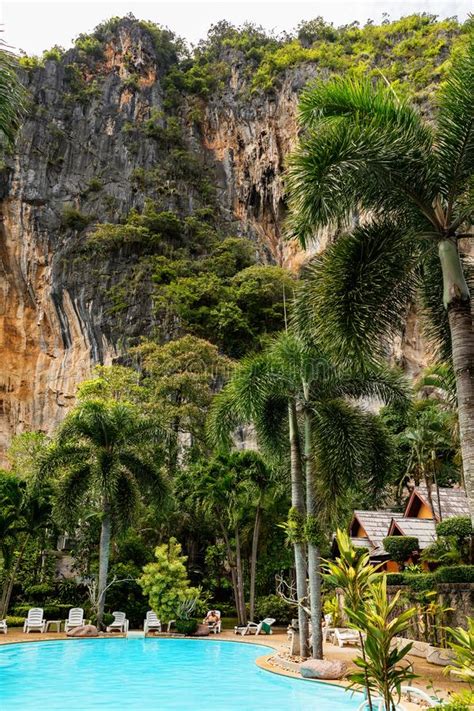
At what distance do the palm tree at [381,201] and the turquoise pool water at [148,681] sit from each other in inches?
223

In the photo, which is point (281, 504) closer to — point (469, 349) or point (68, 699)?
point (68, 699)

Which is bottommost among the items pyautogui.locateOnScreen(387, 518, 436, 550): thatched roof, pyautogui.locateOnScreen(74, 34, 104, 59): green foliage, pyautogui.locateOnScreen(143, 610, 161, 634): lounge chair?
pyautogui.locateOnScreen(143, 610, 161, 634): lounge chair

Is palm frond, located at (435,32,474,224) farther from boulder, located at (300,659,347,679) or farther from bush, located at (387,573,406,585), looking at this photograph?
bush, located at (387,573,406,585)

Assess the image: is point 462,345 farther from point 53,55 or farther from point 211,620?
point 53,55

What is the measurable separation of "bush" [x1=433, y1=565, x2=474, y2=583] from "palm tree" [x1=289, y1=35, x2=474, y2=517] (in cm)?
531

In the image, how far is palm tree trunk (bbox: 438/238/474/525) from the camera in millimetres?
7348

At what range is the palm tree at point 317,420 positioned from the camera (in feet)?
40.8

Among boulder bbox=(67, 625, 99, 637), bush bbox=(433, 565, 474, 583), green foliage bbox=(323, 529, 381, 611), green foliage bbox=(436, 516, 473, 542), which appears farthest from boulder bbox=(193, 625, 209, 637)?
green foliage bbox=(323, 529, 381, 611)

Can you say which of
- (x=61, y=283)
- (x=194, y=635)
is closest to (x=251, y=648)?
(x=194, y=635)

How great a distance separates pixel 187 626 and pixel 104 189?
29.9 meters

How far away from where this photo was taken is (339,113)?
8680 mm

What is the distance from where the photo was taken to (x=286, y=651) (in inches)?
595

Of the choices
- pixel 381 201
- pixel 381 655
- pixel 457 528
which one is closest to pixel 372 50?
pixel 457 528

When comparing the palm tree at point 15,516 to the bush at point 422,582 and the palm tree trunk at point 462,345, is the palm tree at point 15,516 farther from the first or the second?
the palm tree trunk at point 462,345
